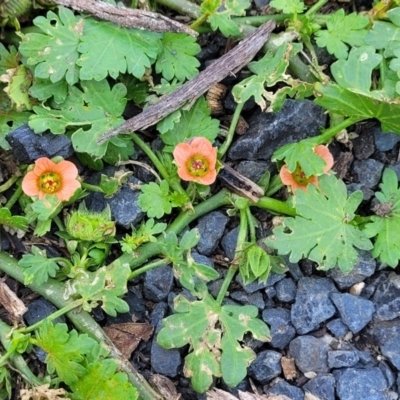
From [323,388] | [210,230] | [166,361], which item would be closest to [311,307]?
[323,388]

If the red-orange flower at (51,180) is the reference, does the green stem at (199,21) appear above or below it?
above

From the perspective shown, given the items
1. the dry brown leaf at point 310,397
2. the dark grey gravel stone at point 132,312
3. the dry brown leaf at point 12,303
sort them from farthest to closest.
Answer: the dark grey gravel stone at point 132,312, the dry brown leaf at point 12,303, the dry brown leaf at point 310,397

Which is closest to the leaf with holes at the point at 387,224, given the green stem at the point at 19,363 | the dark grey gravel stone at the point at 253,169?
the dark grey gravel stone at the point at 253,169

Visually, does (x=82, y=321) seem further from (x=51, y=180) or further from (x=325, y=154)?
(x=325, y=154)

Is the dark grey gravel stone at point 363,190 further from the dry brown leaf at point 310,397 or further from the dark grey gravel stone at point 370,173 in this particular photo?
the dry brown leaf at point 310,397

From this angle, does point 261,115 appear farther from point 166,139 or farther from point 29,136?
point 29,136

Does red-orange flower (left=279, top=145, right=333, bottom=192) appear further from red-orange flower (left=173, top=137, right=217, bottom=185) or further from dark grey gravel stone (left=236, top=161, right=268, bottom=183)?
red-orange flower (left=173, top=137, right=217, bottom=185)
